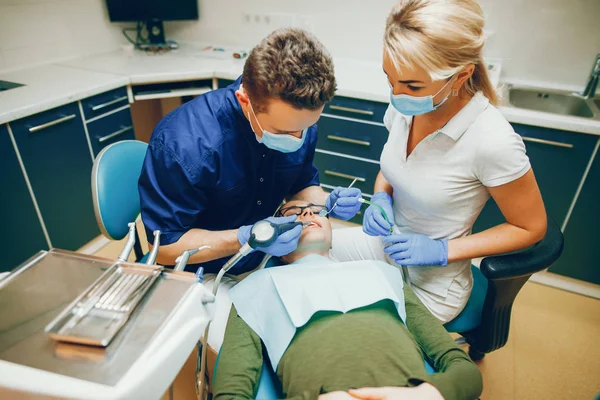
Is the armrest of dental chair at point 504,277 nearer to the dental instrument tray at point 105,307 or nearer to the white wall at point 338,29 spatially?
the dental instrument tray at point 105,307

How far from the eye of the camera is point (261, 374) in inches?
40.4

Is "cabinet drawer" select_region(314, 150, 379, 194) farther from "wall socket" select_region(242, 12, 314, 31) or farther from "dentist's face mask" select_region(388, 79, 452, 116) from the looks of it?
"dentist's face mask" select_region(388, 79, 452, 116)

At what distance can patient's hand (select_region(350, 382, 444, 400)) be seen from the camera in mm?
876

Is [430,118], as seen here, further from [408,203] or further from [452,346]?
[452,346]

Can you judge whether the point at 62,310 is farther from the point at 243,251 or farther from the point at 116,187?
the point at 116,187

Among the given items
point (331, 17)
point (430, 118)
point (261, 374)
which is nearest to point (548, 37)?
point (331, 17)

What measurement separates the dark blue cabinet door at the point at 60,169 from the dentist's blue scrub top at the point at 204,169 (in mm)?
1153

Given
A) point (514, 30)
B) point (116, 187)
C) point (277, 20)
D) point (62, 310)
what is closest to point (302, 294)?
point (62, 310)

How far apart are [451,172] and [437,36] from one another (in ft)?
1.31

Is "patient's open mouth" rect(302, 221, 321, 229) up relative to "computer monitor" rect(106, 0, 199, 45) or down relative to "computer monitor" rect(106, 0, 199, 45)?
down

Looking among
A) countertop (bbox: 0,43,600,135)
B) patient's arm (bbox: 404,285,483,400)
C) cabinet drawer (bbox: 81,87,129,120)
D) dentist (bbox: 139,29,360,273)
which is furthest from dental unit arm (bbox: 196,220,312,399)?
cabinet drawer (bbox: 81,87,129,120)

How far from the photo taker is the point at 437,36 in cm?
98

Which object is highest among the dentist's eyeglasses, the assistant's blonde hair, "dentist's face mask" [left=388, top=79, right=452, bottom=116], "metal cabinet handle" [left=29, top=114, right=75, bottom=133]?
the assistant's blonde hair

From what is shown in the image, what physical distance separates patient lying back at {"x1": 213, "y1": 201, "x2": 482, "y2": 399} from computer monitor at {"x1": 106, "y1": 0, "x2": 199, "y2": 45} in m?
2.54
